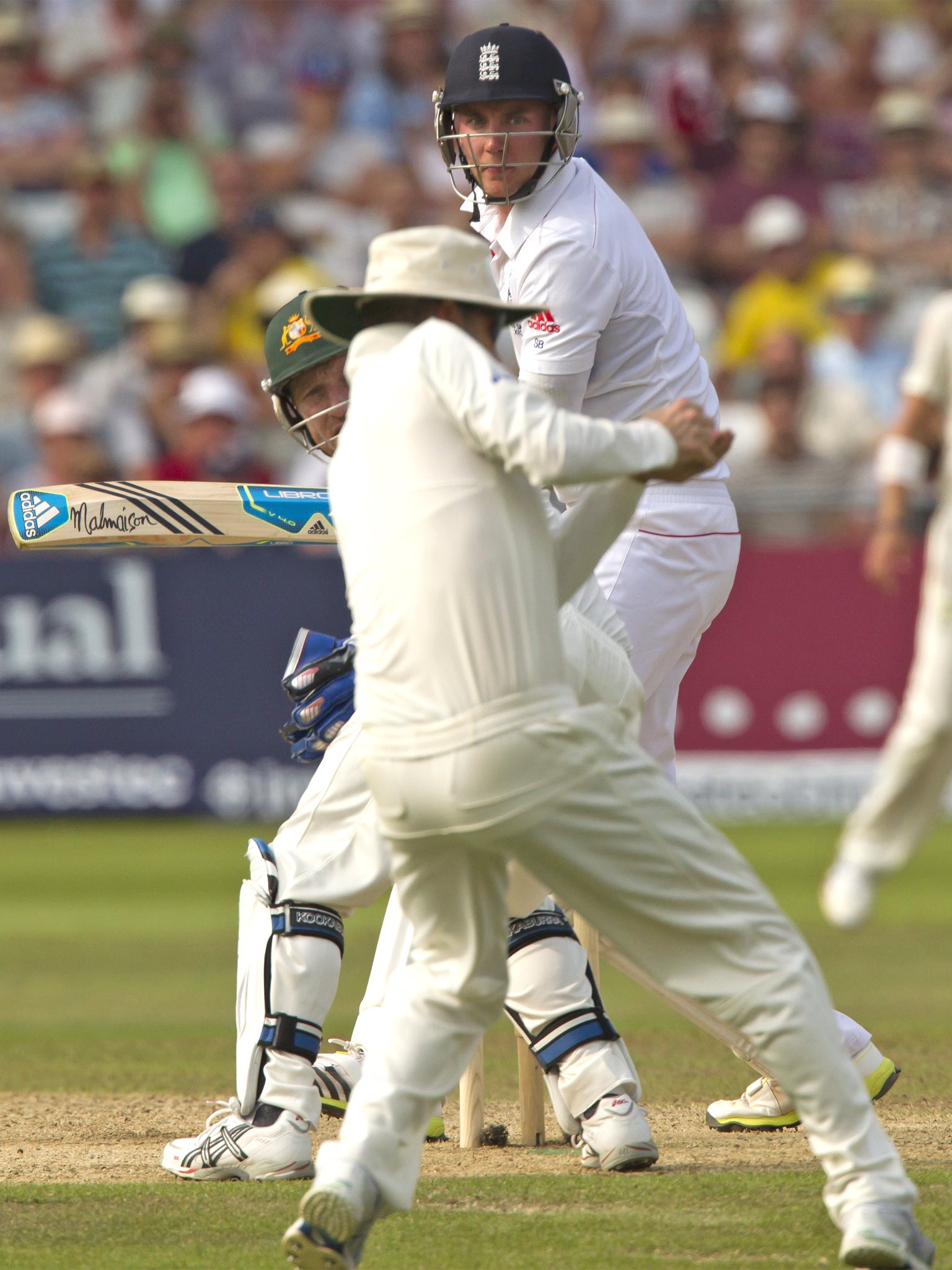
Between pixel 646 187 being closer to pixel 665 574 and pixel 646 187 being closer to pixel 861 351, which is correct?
pixel 861 351

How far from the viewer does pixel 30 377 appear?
12.1 metres

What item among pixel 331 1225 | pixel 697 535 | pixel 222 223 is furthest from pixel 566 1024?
pixel 222 223

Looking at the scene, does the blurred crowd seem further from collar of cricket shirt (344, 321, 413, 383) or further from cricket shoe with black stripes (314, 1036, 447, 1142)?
collar of cricket shirt (344, 321, 413, 383)

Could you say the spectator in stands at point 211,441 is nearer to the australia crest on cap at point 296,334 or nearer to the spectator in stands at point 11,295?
the spectator in stands at point 11,295

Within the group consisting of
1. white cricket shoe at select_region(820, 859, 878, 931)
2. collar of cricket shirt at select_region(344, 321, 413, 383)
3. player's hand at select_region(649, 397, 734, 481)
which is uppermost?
collar of cricket shirt at select_region(344, 321, 413, 383)

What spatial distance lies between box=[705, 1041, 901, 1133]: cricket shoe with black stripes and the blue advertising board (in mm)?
6024

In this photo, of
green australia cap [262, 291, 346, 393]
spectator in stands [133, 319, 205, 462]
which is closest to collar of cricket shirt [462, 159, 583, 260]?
green australia cap [262, 291, 346, 393]

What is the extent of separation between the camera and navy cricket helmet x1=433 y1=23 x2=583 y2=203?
439cm

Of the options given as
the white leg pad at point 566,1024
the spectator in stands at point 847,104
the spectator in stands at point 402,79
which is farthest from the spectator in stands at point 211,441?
the white leg pad at point 566,1024

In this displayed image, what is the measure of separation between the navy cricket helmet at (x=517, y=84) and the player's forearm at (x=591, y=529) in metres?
1.30

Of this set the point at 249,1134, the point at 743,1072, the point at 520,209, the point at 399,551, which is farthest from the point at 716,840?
the point at 743,1072

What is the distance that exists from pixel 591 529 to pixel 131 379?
30.2ft

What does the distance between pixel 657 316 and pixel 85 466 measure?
22.7 ft

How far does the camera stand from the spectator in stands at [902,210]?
12.9 m
